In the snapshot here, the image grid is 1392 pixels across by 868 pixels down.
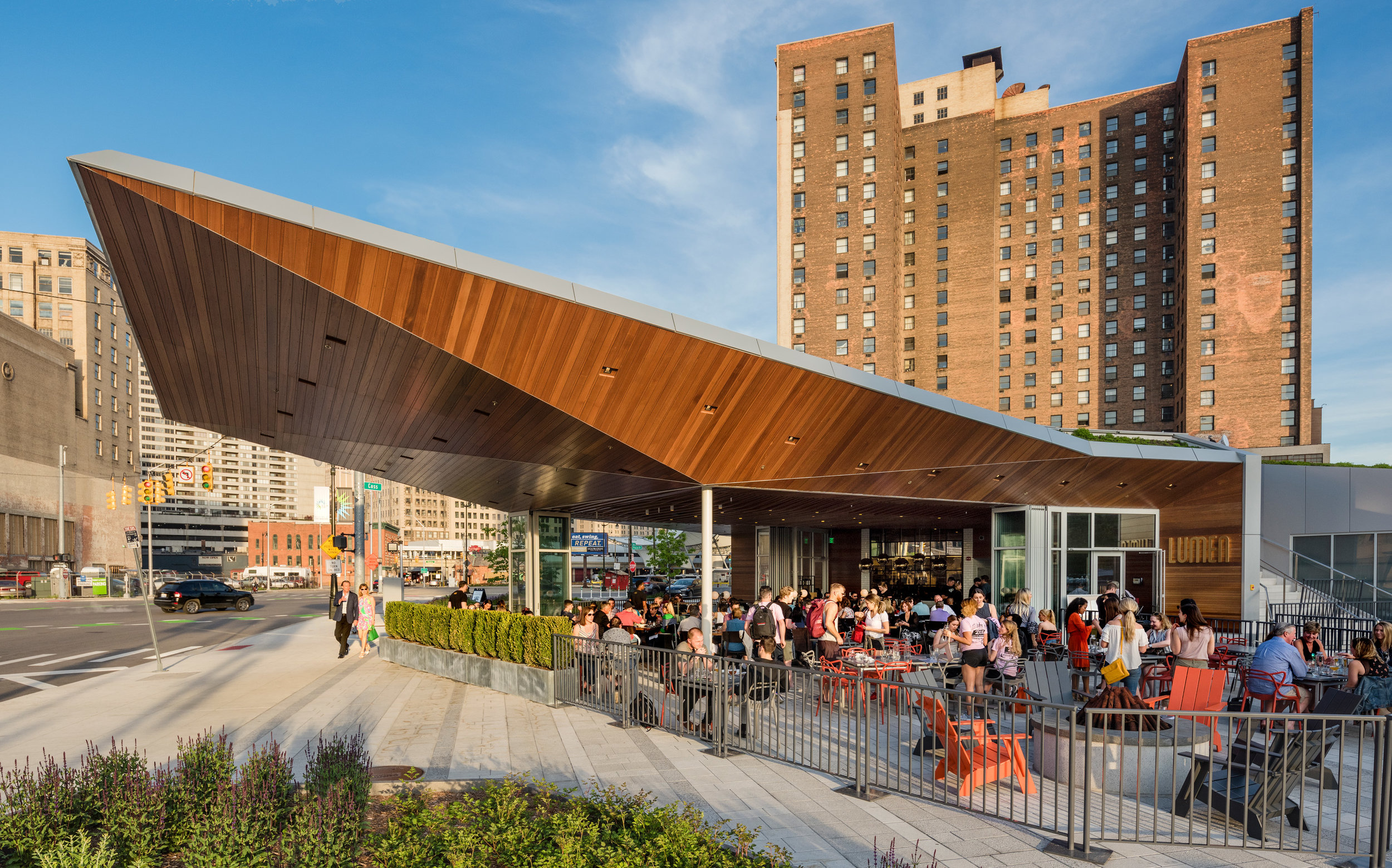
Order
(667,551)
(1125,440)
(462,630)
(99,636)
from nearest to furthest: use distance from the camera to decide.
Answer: (462,630)
(99,636)
(1125,440)
(667,551)

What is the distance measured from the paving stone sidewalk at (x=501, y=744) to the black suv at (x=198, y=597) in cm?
2257

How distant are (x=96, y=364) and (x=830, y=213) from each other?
77951mm

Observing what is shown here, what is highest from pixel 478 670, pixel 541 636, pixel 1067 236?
pixel 1067 236

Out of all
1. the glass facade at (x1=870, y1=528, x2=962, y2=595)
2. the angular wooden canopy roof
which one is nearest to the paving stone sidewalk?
the angular wooden canopy roof

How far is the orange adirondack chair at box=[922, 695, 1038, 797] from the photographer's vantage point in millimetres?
7012

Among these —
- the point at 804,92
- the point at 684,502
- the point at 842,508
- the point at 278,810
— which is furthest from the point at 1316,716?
the point at 804,92

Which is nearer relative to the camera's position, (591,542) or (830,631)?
(830,631)

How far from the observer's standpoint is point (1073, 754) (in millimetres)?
5758

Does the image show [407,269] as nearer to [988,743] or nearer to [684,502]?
[988,743]

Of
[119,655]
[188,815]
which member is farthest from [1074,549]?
[119,655]

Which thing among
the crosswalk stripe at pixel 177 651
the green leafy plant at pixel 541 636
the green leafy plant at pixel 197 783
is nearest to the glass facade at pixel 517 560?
the crosswalk stripe at pixel 177 651

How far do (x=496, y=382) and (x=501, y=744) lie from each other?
5182 millimetres

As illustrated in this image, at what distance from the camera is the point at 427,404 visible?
46.0 ft

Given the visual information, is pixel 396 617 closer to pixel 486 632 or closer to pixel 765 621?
pixel 486 632
